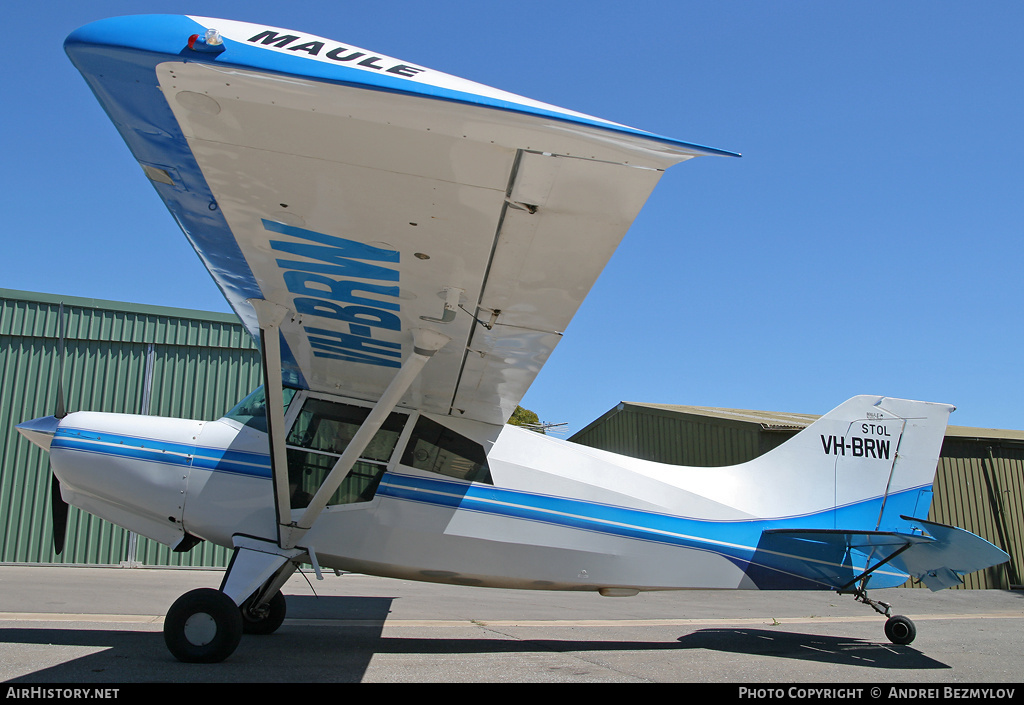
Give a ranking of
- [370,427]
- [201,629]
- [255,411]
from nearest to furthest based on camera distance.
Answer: [201,629]
[370,427]
[255,411]

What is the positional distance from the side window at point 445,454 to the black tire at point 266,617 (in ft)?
6.35

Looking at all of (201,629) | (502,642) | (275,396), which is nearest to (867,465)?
(502,642)

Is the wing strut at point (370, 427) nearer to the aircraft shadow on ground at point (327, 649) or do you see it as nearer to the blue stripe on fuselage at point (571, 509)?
the blue stripe on fuselage at point (571, 509)

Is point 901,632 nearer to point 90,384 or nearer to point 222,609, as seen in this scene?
point 222,609

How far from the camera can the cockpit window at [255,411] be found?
5695 millimetres

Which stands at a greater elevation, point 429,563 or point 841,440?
point 841,440

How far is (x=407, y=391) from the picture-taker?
223 inches

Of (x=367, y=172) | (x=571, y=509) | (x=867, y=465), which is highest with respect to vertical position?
(x=367, y=172)

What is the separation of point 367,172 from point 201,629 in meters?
3.54

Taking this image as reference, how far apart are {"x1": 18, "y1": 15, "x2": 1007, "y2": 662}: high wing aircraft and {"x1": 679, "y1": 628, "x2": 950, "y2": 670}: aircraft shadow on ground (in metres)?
0.43

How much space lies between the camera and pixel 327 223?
127 inches
